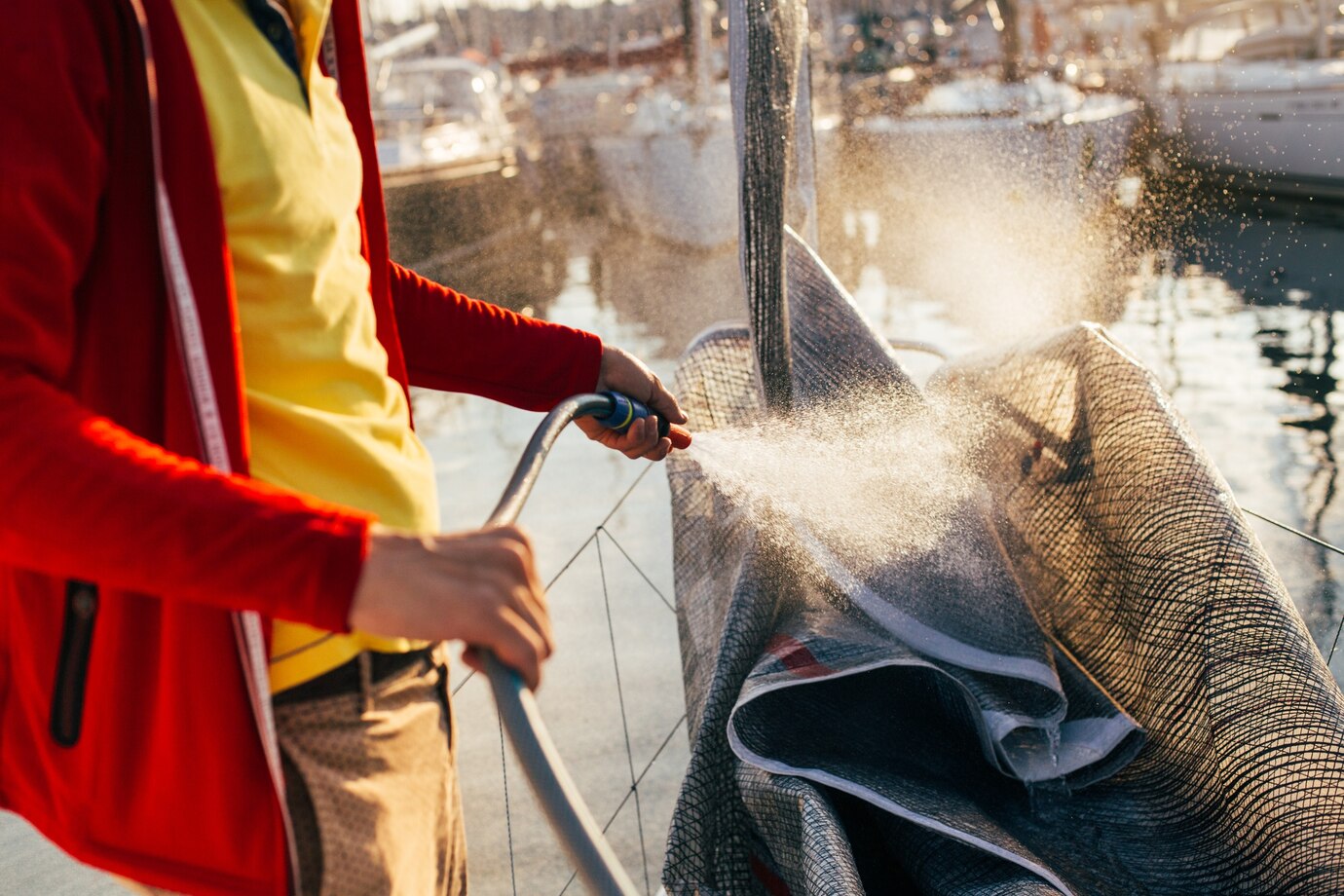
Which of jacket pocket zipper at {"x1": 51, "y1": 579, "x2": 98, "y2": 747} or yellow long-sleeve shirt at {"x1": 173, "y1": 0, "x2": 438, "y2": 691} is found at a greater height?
yellow long-sleeve shirt at {"x1": 173, "y1": 0, "x2": 438, "y2": 691}

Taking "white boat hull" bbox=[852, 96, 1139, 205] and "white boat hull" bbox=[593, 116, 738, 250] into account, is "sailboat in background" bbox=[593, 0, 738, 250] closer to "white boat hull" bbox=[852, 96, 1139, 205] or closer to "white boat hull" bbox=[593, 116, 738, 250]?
"white boat hull" bbox=[593, 116, 738, 250]

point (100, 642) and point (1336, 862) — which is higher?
point (100, 642)

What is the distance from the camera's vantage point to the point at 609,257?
41.7 ft

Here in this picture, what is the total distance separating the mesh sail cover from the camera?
1503 mm

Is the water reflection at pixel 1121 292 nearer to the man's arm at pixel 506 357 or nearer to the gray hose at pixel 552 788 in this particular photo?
the man's arm at pixel 506 357

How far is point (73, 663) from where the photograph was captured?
764mm

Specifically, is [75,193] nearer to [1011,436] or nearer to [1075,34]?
[1011,436]

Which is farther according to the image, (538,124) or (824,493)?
(538,124)

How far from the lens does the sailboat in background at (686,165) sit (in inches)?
498

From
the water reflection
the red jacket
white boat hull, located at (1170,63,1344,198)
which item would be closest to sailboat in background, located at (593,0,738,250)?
the water reflection

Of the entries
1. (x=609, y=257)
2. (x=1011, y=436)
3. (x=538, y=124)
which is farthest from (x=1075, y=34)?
(x=1011, y=436)

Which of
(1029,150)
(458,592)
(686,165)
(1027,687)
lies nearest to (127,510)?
(458,592)

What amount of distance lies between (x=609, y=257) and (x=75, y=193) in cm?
1220

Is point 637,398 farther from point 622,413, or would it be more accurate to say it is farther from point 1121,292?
point 1121,292
